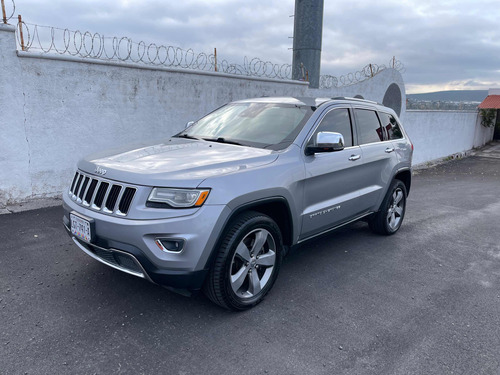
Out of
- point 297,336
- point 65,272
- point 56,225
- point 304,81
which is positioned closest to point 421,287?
point 297,336

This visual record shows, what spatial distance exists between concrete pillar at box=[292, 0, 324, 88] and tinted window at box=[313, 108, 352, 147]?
7095 millimetres

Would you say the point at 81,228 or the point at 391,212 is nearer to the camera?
the point at 81,228

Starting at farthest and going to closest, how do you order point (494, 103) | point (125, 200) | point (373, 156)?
point (494, 103) → point (373, 156) → point (125, 200)

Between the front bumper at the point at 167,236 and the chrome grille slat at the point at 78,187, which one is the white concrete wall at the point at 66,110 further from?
the front bumper at the point at 167,236

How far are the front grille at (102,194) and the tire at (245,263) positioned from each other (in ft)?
2.56

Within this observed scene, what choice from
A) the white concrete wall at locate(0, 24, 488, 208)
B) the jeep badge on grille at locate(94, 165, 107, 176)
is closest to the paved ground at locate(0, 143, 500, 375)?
the jeep badge on grille at locate(94, 165, 107, 176)

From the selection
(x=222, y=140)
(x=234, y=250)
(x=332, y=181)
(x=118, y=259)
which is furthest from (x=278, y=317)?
(x=222, y=140)

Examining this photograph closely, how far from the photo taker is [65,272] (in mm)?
3934

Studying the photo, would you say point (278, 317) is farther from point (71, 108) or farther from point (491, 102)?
point (491, 102)

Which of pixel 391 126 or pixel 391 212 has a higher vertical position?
pixel 391 126

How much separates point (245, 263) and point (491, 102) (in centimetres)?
2815

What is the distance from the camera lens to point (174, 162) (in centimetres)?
317

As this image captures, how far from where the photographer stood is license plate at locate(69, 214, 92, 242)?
303cm

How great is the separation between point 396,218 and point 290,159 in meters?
2.77
